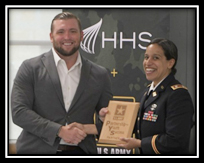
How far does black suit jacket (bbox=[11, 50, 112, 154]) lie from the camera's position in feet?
10.6

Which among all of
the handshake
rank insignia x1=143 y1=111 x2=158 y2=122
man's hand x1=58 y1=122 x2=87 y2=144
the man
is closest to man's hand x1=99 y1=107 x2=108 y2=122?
the handshake

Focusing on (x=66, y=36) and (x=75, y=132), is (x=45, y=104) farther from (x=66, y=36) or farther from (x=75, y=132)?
(x=66, y=36)

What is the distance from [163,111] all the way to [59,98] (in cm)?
106

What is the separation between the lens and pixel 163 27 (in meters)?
3.51

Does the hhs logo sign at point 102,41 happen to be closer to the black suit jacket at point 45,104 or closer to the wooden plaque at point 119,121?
the black suit jacket at point 45,104

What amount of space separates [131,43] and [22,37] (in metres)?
1.19

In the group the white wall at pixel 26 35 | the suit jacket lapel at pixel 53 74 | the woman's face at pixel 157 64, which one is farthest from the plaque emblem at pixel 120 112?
the white wall at pixel 26 35

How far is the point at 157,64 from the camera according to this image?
9.95 ft

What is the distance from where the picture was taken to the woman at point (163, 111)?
9.41 feet

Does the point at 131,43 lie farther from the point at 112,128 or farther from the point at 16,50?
the point at 16,50

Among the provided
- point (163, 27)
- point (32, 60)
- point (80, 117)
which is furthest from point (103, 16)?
point (80, 117)

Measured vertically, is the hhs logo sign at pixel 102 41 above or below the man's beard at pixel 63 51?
above

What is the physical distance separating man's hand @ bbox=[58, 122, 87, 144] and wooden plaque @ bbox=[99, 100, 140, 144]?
0.23 metres

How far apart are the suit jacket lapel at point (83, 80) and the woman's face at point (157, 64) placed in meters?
0.65
